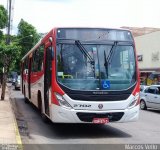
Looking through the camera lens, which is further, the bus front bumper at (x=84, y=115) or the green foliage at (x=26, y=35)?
the green foliage at (x=26, y=35)

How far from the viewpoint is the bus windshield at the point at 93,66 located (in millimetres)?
11062

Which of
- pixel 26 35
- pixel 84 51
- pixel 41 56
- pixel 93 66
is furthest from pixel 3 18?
pixel 26 35

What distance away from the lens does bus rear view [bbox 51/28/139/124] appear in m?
10.9

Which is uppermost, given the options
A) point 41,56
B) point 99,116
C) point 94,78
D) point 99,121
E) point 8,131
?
point 41,56

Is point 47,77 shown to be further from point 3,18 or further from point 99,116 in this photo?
point 3,18

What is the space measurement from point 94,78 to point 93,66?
355 millimetres

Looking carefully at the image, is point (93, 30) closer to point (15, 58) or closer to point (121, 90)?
point (121, 90)

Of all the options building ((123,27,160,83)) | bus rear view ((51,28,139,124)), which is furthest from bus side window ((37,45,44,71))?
building ((123,27,160,83))

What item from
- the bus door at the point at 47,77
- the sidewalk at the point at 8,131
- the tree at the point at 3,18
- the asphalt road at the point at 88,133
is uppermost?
the tree at the point at 3,18

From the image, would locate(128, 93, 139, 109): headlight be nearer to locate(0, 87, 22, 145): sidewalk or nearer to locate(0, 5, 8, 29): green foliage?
locate(0, 87, 22, 145): sidewalk

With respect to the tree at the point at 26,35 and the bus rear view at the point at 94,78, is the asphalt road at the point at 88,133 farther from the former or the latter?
the tree at the point at 26,35

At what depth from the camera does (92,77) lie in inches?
437

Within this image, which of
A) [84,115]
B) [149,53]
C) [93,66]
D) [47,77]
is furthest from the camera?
[149,53]

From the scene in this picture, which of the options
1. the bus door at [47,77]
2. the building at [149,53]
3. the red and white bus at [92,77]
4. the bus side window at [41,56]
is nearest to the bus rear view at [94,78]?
the red and white bus at [92,77]
